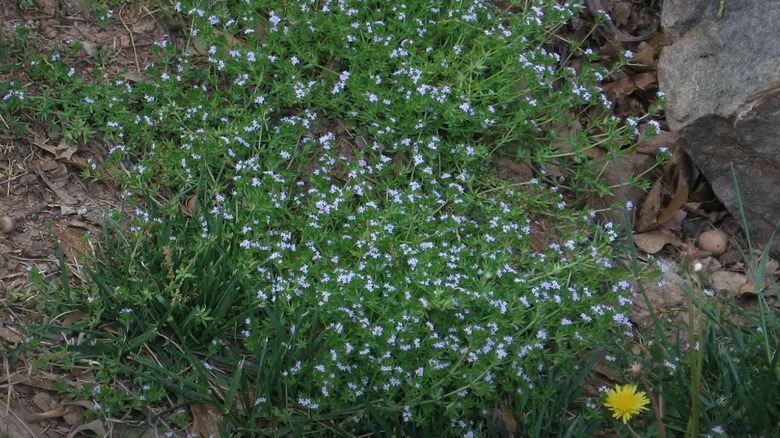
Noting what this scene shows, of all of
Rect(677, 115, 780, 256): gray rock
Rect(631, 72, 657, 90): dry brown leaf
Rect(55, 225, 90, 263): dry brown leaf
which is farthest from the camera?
Rect(631, 72, 657, 90): dry brown leaf

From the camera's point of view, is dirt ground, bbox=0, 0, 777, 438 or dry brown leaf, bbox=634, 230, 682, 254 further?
dry brown leaf, bbox=634, 230, 682, 254

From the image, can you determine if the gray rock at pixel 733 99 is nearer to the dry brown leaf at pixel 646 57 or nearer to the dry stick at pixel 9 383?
the dry brown leaf at pixel 646 57

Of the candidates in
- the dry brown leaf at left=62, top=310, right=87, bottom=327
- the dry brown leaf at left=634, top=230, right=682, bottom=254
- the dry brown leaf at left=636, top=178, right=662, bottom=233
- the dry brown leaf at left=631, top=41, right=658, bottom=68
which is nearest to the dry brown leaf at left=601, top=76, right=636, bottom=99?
the dry brown leaf at left=631, top=41, right=658, bottom=68

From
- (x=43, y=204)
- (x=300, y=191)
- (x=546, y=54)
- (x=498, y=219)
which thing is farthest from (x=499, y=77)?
(x=43, y=204)

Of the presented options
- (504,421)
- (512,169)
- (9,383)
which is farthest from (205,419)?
(512,169)

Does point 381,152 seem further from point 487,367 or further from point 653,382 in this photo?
point 653,382

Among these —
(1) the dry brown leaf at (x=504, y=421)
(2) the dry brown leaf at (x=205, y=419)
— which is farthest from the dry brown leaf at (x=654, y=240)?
(2) the dry brown leaf at (x=205, y=419)

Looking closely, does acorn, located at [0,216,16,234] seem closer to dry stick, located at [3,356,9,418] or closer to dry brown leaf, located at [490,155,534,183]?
dry stick, located at [3,356,9,418]

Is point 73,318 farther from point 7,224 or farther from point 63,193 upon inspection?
point 63,193
